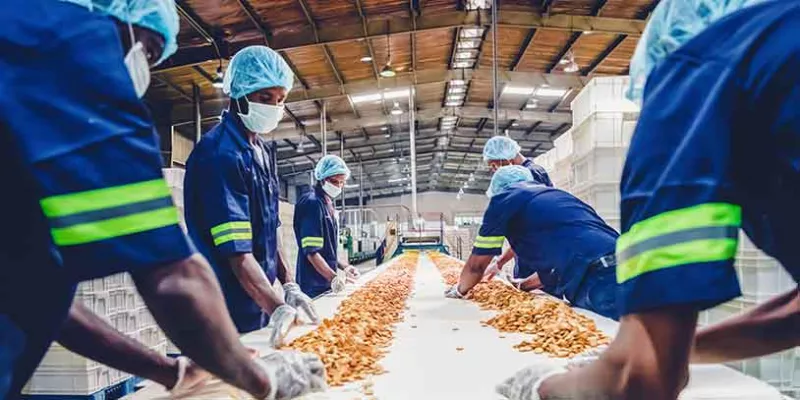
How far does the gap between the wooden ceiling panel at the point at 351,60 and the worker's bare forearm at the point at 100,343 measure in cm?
776

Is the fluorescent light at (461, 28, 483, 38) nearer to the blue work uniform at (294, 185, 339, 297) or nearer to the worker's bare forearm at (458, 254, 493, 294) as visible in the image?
the blue work uniform at (294, 185, 339, 297)

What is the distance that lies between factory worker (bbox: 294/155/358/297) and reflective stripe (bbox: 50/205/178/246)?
285 cm

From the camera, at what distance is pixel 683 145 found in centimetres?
71

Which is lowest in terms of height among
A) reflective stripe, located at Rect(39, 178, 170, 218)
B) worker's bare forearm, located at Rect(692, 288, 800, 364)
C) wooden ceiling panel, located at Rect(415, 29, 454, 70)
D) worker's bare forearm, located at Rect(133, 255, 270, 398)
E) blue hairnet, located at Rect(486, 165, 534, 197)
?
worker's bare forearm, located at Rect(692, 288, 800, 364)

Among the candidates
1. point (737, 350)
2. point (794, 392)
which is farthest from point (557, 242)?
point (737, 350)

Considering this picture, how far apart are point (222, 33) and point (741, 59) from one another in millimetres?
6843

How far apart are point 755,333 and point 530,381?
1.37 ft

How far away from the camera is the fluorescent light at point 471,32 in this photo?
9.08m

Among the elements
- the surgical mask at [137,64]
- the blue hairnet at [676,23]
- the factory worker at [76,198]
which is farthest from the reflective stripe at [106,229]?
the blue hairnet at [676,23]

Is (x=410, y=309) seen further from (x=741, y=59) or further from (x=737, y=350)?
(x=741, y=59)

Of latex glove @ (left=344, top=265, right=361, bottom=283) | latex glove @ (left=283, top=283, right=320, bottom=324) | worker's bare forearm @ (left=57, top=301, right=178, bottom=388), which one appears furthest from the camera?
latex glove @ (left=344, top=265, right=361, bottom=283)

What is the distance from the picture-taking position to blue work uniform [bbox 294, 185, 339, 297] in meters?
3.87

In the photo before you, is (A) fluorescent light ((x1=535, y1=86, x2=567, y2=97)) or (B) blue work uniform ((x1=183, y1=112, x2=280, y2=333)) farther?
(A) fluorescent light ((x1=535, y1=86, x2=567, y2=97))

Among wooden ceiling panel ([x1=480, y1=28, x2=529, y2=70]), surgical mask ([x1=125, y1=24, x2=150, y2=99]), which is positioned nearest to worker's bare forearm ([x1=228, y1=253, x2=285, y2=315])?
surgical mask ([x1=125, y1=24, x2=150, y2=99])
